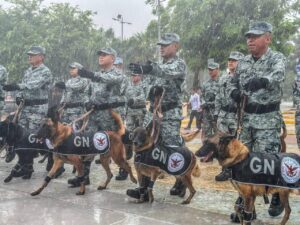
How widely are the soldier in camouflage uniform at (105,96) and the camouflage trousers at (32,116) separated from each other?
3.68 feet

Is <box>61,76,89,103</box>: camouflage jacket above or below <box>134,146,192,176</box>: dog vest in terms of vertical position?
above

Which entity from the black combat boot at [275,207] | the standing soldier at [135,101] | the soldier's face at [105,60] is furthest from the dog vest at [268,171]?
the standing soldier at [135,101]

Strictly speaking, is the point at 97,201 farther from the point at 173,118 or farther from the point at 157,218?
the point at 173,118

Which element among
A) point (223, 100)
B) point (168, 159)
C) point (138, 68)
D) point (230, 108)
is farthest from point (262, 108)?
point (223, 100)

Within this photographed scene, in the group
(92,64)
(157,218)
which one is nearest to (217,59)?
(92,64)

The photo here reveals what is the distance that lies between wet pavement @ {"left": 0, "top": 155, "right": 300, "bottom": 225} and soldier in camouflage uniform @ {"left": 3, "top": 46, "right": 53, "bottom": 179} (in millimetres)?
1210

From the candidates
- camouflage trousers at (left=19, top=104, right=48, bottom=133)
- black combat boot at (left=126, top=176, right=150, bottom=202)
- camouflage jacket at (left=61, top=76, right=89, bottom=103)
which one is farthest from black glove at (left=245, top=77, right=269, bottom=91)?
camouflage jacket at (left=61, top=76, right=89, bottom=103)

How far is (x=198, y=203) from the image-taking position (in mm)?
5535

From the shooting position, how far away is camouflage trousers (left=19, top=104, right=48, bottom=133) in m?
7.44

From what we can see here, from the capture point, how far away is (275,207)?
16.1 feet

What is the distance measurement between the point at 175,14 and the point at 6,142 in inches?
702

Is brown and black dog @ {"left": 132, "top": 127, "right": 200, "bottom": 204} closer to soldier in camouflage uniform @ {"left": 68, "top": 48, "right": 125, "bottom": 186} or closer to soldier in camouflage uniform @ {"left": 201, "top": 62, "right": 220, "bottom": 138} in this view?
soldier in camouflage uniform @ {"left": 68, "top": 48, "right": 125, "bottom": 186}

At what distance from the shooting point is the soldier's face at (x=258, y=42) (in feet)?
15.2

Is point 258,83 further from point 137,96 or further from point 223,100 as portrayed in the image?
point 137,96
